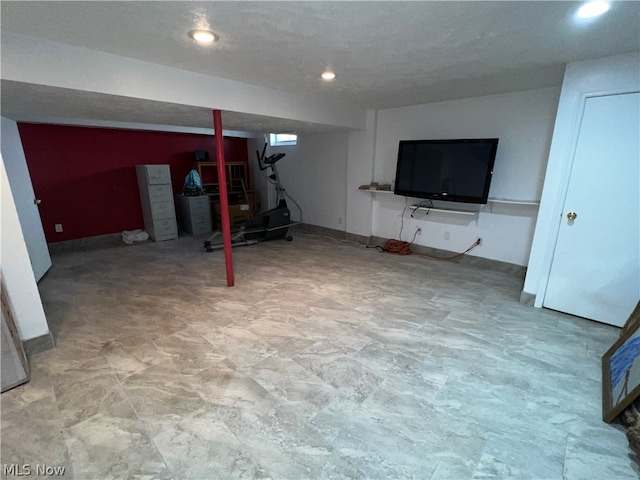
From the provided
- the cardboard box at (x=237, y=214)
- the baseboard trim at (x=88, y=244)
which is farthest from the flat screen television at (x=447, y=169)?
the baseboard trim at (x=88, y=244)

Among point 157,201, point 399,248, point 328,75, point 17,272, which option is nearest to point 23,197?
point 157,201

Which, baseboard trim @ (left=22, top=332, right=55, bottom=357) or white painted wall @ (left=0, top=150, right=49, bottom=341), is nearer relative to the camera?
white painted wall @ (left=0, top=150, right=49, bottom=341)

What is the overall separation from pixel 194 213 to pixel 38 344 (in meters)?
3.79

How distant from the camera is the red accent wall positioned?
172 inches

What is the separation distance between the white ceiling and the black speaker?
288 centimetres

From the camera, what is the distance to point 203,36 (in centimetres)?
186

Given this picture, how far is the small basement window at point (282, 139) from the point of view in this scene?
19.7 ft

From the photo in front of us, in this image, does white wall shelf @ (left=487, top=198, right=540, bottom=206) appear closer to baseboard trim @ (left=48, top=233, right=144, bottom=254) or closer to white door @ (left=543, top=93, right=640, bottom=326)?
white door @ (left=543, top=93, right=640, bottom=326)

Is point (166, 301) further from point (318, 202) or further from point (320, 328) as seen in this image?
point (318, 202)

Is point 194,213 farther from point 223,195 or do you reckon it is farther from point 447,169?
point 447,169

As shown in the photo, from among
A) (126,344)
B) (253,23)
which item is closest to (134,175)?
(126,344)

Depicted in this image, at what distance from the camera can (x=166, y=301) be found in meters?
2.90

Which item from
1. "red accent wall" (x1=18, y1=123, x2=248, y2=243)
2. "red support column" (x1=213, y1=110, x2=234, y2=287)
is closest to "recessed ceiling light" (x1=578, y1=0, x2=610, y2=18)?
"red support column" (x1=213, y1=110, x2=234, y2=287)

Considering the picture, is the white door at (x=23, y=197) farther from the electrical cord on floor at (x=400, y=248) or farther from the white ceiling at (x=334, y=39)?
the electrical cord on floor at (x=400, y=248)
